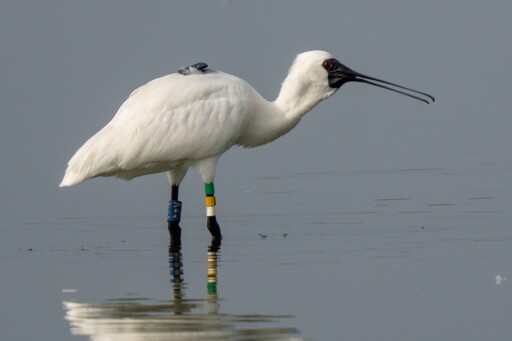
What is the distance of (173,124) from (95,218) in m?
2.87

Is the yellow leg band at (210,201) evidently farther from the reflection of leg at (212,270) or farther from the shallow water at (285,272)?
the reflection of leg at (212,270)

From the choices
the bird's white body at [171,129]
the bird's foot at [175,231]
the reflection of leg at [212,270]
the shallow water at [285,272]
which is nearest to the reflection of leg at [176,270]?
the shallow water at [285,272]

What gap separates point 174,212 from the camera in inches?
747

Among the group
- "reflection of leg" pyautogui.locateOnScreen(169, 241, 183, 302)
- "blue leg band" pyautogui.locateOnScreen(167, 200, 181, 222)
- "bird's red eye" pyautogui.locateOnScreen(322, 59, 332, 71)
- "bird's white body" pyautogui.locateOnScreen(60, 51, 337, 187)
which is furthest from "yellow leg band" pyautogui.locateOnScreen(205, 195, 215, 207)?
"bird's red eye" pyautogui.locateOnScreen(322, 59, 332, 71)

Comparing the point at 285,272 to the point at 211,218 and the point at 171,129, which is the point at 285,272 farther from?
the point at 171,129

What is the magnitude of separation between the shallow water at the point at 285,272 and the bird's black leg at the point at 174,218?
0.62ft

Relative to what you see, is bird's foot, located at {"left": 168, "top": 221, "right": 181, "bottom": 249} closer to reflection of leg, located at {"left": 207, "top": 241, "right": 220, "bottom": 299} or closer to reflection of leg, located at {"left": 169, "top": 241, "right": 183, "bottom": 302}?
reflection of leg, located at {"left": 169, "top": 241, "right": 183, "bottom": 302}

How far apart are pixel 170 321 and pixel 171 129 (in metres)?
5.65

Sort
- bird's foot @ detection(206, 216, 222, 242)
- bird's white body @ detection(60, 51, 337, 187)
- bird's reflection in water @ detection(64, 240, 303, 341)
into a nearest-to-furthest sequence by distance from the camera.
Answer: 1. bird's reflection in water @ detection(64, 240, 303, 341)
2. bird's white body @ detection(60, 51, 337, 187)
3. bird's foot @ detection(206, 216, 222, 242)

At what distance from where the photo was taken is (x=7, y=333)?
12.9m

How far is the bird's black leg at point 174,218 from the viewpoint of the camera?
1873cm

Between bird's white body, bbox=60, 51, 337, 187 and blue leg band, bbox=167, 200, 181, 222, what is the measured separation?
413 millimetres

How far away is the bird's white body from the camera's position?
18141 mm

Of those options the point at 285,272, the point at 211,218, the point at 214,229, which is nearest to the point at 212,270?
the point at 285,272
